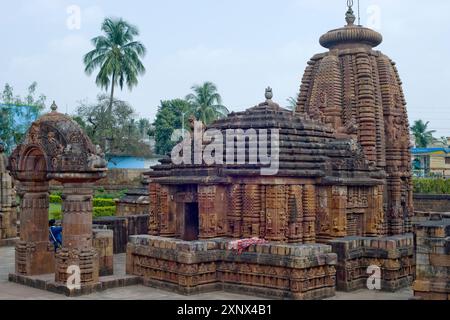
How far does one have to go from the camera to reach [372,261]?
12.7 meters

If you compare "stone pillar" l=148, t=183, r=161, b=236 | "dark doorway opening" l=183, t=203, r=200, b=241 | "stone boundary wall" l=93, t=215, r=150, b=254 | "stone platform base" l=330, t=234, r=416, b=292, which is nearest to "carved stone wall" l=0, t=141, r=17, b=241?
"stone boundary wall" l=93, t=215, r=150, b=254

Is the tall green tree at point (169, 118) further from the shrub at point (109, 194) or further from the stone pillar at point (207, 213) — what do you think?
the stone pillar at point (207, 213)

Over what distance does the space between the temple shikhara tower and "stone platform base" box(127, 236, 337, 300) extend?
20.1 ft

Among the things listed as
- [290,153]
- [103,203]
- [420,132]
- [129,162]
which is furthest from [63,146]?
[420,132]

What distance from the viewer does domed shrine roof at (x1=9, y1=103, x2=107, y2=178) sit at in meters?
11.7

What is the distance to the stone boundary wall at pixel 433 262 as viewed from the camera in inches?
384

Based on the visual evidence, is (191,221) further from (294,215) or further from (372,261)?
(372,261)

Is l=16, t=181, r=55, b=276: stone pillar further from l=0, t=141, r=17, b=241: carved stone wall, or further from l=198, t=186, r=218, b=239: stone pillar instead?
l=0, t=141, r=17, b=241: carved stone wall

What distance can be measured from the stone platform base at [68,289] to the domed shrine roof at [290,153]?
263 centimetres

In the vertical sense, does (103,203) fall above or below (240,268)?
above

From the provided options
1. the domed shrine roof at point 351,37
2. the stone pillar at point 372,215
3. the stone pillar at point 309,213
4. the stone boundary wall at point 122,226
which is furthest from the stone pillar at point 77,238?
the domed shrine roof at point 351,37

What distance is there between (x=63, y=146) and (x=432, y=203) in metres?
24.7

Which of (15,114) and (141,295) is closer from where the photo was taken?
(141,295)

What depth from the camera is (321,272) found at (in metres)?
11.5
